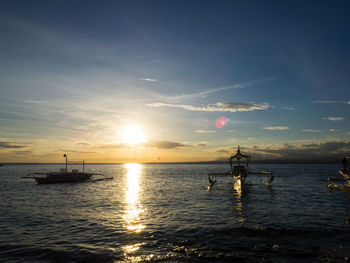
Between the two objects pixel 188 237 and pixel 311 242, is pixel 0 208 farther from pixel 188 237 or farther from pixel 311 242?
pixel 311 242

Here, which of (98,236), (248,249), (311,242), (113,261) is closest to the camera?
(113,261)

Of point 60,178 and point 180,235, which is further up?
point 180,235

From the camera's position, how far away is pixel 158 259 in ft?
48.7

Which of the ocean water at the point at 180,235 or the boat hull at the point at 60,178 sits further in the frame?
the boat hull at the point at 60,178

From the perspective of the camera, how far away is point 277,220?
79.2 feet

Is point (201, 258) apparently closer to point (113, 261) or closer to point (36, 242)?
point (113, 261)

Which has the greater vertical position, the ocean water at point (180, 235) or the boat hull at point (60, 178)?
the ocean water at point (180, 235)

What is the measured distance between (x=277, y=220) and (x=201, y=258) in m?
12.9

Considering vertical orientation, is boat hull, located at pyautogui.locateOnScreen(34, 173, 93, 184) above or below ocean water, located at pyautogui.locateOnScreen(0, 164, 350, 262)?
below

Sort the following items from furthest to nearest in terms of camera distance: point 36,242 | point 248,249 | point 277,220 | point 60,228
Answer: point 277,220, point 60,228, point 36,242, point 248,249

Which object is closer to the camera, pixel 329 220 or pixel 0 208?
pixel 329 220

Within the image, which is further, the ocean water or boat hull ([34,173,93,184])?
boat hull ([34,173,93,184])

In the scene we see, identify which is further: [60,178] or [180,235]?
[60,178]

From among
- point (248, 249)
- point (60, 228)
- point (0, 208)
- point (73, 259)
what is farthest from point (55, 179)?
point (248, 249)
